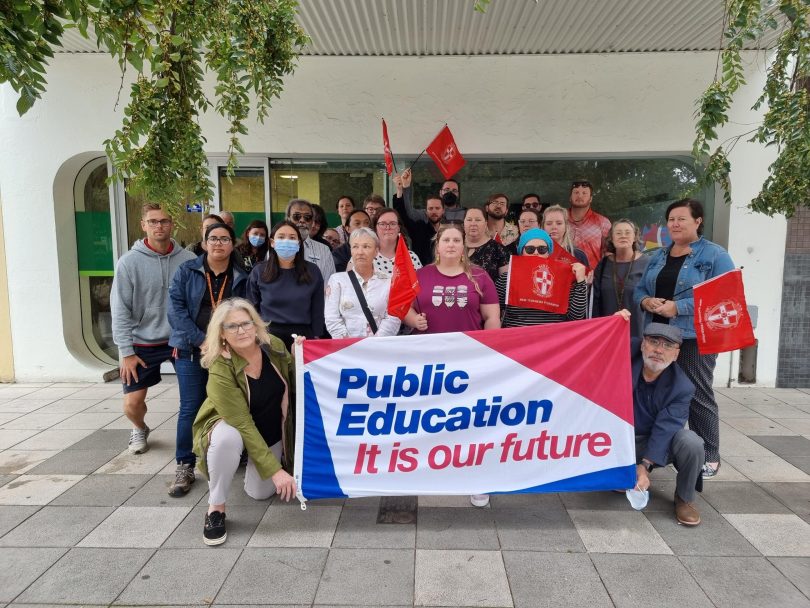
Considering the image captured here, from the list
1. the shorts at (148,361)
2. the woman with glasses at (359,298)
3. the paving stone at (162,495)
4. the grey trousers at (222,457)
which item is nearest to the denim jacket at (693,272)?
the woman with glasses at (359,298)

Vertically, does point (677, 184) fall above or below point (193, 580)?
above

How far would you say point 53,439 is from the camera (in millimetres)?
4469

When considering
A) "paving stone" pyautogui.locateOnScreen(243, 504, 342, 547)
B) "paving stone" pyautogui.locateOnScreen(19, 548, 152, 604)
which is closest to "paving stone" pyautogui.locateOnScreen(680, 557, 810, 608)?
"paving stone" pyautogui.locateOnScreen(243, 504, 342, 547)

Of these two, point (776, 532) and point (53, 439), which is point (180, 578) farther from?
point (776, 532)

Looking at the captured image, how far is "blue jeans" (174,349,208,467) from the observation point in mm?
3555

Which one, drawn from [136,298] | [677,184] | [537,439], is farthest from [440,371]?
[677,184]

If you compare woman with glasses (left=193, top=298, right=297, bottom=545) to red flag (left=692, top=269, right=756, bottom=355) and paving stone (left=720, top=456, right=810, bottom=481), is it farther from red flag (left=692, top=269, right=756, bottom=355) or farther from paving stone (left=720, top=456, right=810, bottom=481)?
paving stone (left=720, top=456, right=810, bottom=481)

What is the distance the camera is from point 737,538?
2855mm

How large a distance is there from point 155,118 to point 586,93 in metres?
4.94

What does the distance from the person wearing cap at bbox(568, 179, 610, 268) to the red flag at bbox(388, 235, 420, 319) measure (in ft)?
7.23

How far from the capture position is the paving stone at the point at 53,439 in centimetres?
430

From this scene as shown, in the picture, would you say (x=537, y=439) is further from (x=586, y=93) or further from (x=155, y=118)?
(x=586, y=93)

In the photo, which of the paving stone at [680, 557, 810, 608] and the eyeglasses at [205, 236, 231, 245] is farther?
the eyeglasses at [205, 236, 231, 245]

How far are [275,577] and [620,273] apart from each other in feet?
10.8
